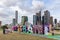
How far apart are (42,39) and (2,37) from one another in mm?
2220

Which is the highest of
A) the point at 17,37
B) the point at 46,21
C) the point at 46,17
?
the point at 46,17

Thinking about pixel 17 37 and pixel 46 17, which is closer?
pixel 46 17

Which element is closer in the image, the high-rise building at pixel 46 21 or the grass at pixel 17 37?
the high-rise building at pixel 46 21

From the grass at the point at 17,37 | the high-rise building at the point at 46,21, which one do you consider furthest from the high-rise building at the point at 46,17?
the grass at the point at 17,37

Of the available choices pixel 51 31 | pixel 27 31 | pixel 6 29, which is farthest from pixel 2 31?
pixel 51 31

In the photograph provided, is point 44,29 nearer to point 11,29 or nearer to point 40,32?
point 40,32

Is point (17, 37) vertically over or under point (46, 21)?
under

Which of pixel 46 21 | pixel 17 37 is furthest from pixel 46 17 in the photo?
pixel 17 37

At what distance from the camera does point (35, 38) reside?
775 cm

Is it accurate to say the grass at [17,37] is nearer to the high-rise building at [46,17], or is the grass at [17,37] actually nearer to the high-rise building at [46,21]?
the high-rise building at [46,21]

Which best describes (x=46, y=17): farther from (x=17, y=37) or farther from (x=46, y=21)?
(x=17, y=37)

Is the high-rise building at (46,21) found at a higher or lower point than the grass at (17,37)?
higher

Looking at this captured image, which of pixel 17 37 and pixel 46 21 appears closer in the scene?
pixel 46 21

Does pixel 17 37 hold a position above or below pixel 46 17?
below
